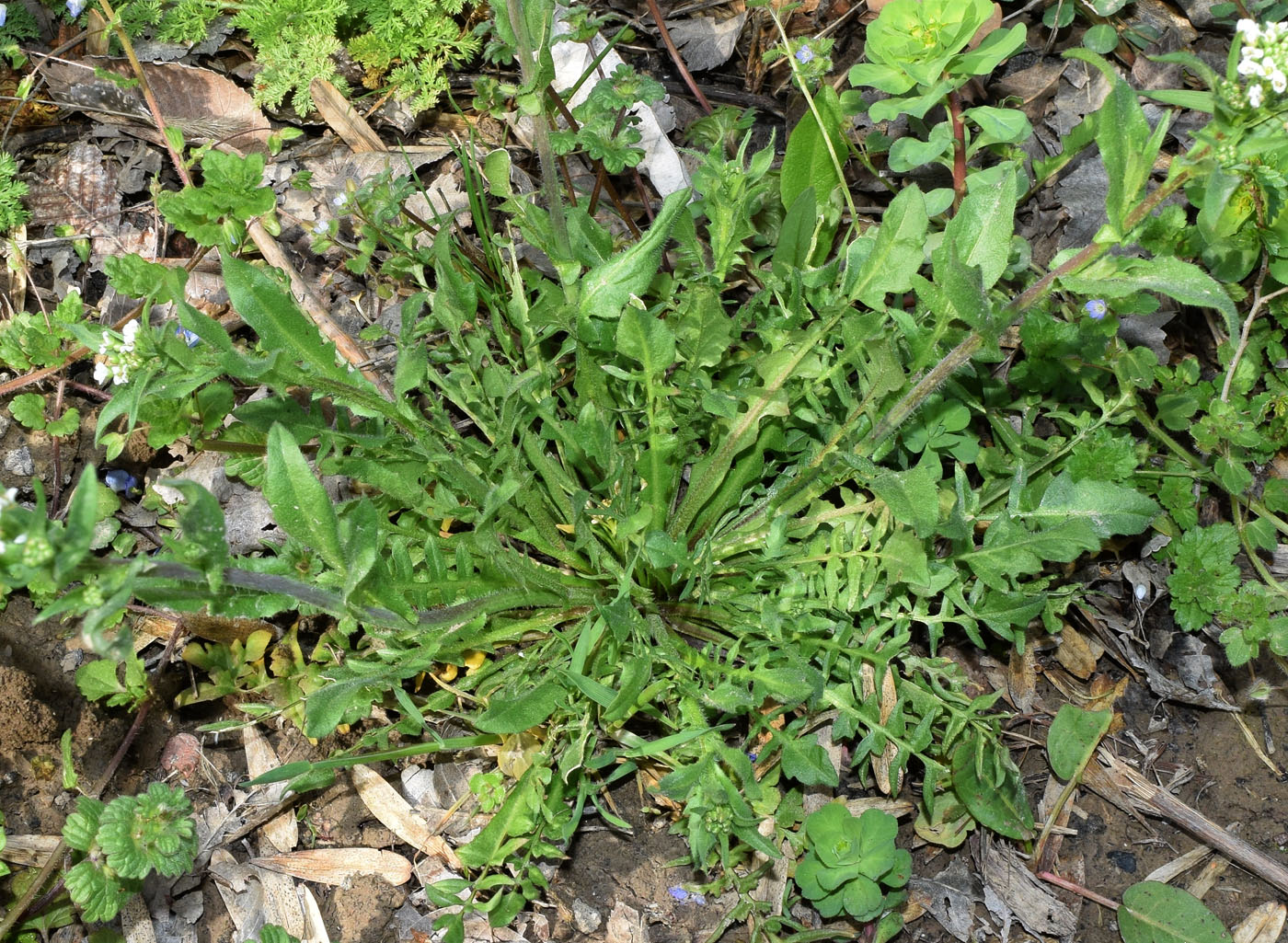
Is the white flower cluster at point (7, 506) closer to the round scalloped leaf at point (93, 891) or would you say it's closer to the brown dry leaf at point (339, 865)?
the round scalloped leaf at point (93, 891)

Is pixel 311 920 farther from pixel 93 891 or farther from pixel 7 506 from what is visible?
pixel 7 506

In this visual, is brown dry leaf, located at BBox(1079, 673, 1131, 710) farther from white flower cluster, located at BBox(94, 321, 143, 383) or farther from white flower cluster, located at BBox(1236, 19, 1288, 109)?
white flower cluster, located at BBox(94, 321, 143, 383)

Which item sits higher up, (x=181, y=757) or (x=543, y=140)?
(x=543, y=140)

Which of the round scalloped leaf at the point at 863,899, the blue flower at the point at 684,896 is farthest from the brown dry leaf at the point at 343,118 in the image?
the round scalloped leaf at the point at 863,899

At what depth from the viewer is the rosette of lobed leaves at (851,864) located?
2.57m

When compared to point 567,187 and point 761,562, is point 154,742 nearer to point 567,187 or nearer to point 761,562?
point 761,562

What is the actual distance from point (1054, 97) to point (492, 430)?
8.04 feet

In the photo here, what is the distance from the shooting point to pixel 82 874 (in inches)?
89.9

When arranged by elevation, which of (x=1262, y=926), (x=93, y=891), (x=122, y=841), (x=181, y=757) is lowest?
(x=1262, y=926)

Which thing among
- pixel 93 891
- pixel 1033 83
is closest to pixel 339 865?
pixel 93 891

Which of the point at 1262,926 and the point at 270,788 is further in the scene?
the point at 270,788

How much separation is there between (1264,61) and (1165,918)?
2.21 meters

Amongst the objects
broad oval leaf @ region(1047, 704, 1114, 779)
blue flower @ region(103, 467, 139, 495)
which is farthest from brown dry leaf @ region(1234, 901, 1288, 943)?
blue flower @ region(103, 467, 139, 495)

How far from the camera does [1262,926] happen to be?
2.69 m
